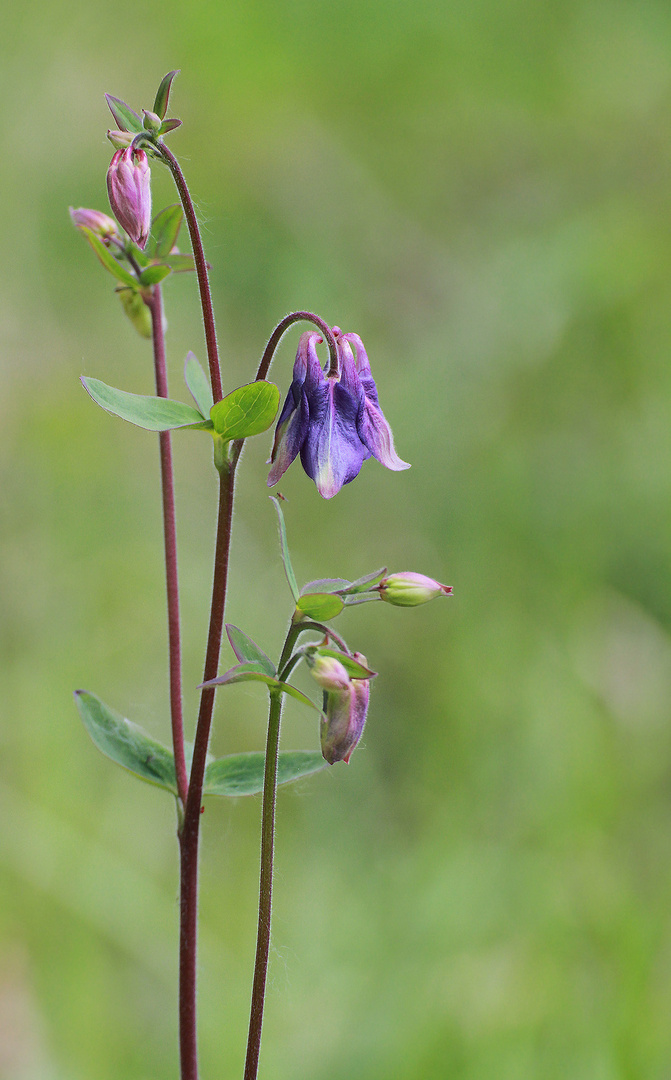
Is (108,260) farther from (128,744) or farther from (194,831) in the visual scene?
(194,831)

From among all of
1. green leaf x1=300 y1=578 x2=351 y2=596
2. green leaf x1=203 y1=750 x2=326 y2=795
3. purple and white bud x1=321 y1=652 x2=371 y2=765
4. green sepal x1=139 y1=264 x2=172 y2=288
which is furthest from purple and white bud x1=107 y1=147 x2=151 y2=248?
green leaf x1=203 y1=750 x2=326 y2=795

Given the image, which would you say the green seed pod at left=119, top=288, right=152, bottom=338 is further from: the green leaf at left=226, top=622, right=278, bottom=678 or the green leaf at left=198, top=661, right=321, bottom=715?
the green leaf at left=198, top=661, right=321, bottom=715

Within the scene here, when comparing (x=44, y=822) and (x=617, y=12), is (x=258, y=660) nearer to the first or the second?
(x=44, y=822)

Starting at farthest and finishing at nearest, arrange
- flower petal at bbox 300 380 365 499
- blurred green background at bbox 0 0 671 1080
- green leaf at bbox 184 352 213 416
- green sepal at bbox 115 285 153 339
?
blurred green background at bbox 0 0 671 1080
green sepal at bbox 115 285 153 339
green leaf at bbox 184 352 213 416
flower petal at bbox 300 380 365 499

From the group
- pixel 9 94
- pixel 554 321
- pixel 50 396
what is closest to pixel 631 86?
pixel 554 321

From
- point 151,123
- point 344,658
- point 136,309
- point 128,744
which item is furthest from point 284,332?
point 128,744
